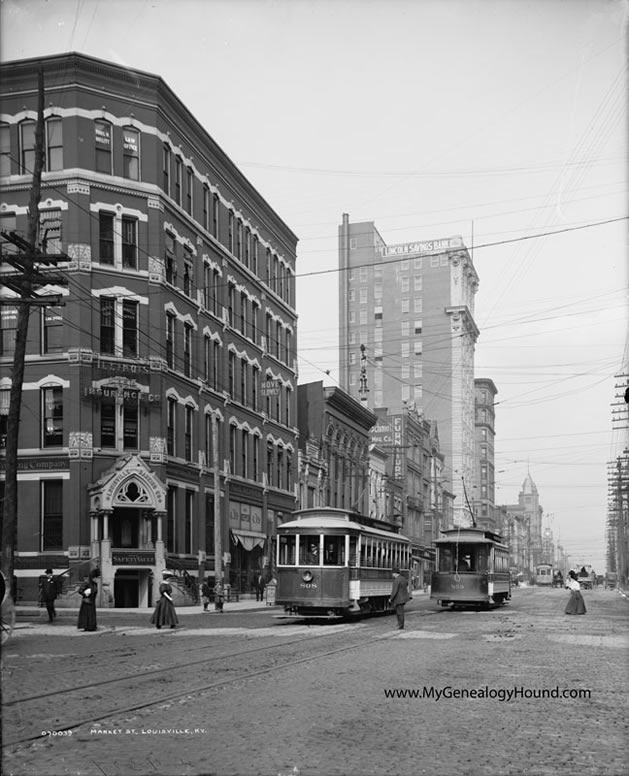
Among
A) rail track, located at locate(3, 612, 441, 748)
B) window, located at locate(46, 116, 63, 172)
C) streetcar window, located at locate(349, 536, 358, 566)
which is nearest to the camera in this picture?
rail track, located at locate(3, 612, 441, 748)

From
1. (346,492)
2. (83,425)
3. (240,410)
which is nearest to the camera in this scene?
(83,425)

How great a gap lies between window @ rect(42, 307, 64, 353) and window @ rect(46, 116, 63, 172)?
5943mm

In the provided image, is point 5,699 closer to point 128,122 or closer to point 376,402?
point 128,122

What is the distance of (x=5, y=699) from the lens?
37.8 feet

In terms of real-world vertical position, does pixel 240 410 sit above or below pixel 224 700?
above

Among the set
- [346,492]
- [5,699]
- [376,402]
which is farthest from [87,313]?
[376,402]

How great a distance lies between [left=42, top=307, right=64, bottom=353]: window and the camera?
1540 inches

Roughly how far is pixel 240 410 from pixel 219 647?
32.5 meters

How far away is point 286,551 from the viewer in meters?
29.2

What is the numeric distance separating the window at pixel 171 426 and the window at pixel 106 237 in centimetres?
626

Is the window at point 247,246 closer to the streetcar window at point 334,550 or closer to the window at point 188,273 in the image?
the window at point 188,273

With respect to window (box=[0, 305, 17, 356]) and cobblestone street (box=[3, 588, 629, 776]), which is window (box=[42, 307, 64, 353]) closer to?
window (box=[0, 305, 17, 356])

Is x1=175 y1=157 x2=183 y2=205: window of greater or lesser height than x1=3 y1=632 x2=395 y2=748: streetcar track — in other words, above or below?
above

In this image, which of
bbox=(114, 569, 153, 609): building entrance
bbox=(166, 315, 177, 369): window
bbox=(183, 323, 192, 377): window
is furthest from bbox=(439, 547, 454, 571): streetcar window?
bbox=(183, 323, 192, 377): window
